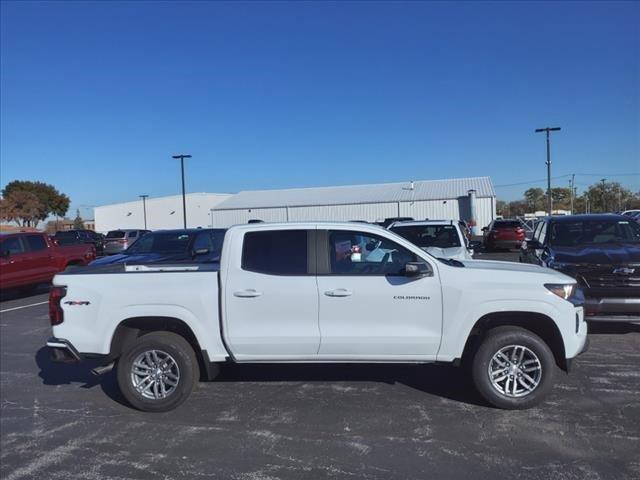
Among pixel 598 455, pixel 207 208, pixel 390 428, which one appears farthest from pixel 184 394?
pixel 207 208

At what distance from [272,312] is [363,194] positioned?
5688 centimetres

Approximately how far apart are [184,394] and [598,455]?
371 cm

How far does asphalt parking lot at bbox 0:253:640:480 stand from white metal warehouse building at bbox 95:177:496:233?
46.1m

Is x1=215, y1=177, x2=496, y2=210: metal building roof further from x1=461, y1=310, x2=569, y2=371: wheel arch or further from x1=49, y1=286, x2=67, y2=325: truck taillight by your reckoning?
x1=49, y1=286, x2=67, y2=325: truck taillight

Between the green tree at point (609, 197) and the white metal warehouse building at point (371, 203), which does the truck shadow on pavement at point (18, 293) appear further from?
the green tree at point (609, 197)

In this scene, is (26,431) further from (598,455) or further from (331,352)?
(598,455)

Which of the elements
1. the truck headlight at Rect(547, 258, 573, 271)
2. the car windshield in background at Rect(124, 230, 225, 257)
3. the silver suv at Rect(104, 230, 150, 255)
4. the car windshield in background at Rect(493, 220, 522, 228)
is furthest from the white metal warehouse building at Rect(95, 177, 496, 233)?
the truck headlight at Rect(547, 258, 573, 271)

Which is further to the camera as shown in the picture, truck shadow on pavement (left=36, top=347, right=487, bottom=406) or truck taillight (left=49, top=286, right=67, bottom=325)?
truck shadow on pavement (left=36, top=347, right=487, bottom=406)

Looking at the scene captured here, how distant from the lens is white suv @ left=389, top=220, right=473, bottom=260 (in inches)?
419

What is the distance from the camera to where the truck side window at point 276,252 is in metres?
5.25

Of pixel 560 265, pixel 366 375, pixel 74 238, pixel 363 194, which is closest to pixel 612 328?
pixel 560 265

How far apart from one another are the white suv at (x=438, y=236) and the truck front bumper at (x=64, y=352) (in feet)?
22.7

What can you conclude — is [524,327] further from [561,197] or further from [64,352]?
[561,197]

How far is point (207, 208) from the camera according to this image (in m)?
69.7
